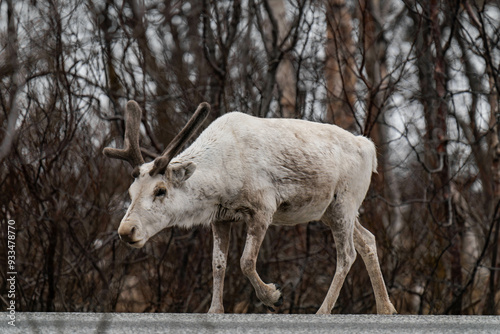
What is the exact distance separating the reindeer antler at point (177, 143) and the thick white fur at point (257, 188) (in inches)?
2.6

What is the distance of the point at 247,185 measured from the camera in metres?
4.20

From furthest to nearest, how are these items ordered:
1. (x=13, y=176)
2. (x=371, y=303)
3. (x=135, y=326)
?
(x=371, y=303), (x=13, y=176), (x=135, y=326)

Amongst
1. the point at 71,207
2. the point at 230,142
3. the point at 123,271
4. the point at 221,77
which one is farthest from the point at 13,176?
the point at 230,142

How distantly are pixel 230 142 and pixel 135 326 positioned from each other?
1.38 meters

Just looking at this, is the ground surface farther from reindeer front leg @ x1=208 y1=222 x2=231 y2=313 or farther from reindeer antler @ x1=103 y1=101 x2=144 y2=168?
reindeer antler @ x1=103 y1=101 x2=144 y2=168

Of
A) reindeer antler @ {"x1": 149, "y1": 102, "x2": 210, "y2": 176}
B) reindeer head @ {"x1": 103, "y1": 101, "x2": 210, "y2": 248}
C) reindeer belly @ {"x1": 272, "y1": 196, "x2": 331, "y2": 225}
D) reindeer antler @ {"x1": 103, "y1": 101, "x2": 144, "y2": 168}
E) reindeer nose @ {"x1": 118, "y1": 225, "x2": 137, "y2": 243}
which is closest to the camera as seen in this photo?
reindeer nose @ {"x1": 118, "y1": 225, "x2": 137, "y2": 243}

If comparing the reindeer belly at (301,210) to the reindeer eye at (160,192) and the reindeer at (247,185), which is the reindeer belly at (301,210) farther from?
the reindeer eye at (160,192)

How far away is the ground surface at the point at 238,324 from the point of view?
3469mm

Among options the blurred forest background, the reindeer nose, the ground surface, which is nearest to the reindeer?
the reindeer nose

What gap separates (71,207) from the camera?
748 cm

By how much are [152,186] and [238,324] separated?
100 centimetres

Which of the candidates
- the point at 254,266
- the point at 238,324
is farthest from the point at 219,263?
the point at 238,324

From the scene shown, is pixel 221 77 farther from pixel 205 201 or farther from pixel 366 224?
pixel 205 201

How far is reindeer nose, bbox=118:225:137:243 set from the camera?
378 cm
